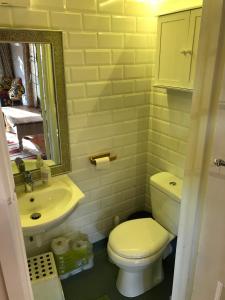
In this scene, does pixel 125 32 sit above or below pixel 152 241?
above

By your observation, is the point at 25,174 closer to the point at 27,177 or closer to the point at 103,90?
the point at 27,177

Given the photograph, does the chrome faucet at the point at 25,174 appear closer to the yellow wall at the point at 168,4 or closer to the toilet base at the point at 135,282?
the toilet base at the point at 135,282

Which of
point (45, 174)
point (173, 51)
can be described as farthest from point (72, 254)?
point (173, 51)

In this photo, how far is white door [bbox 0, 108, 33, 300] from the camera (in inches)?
19.2

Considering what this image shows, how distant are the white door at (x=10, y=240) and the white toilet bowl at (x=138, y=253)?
1.05m

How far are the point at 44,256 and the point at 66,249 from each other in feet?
0.54

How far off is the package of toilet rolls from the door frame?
3.24ft

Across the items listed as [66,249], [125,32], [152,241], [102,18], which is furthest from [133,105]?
[66,249]

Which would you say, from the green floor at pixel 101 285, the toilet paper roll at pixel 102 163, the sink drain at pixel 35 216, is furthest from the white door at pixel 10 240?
the green floor at pixel 101 285

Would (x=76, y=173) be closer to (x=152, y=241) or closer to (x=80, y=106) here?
(x=80, y=106)

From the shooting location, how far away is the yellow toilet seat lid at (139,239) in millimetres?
1569

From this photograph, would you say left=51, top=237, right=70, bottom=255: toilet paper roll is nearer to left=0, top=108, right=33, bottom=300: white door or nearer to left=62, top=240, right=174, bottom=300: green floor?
left=62, top=240, right=174, bottom=300: green floor

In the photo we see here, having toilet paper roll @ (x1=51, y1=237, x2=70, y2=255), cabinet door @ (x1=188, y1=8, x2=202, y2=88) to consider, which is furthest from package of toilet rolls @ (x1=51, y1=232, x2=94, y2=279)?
cabinet door @ (x1=188, y1=8, x2=202, y2=88)

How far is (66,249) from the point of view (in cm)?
182
